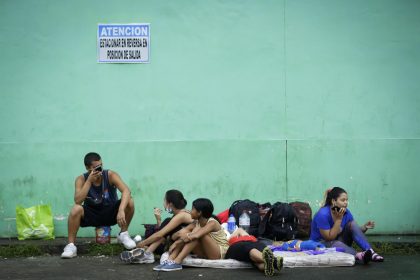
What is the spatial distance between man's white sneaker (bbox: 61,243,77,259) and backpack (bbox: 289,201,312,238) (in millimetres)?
2755

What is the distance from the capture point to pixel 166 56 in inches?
340

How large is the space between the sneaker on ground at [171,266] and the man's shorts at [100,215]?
1.30m

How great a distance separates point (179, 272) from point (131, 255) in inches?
24.7

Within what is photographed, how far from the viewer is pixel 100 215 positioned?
7.82 meters

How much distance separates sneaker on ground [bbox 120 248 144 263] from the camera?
23.1ft

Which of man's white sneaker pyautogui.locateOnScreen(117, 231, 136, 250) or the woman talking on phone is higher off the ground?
the woman talking on phone

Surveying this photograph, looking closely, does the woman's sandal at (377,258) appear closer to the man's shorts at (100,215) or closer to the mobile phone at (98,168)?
the man's shorts at (100,215)

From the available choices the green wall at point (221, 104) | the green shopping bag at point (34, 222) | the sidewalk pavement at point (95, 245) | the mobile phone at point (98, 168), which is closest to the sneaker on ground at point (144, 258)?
the sidewalk pavement at point (95, 245)

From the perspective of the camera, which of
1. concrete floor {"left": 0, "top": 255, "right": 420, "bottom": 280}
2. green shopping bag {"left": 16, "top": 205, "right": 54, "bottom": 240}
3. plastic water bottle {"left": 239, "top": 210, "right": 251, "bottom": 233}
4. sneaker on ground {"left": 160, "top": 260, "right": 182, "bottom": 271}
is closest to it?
concrete floor {"left": 0, "top": 255, "right": 420, "bottom": 280}

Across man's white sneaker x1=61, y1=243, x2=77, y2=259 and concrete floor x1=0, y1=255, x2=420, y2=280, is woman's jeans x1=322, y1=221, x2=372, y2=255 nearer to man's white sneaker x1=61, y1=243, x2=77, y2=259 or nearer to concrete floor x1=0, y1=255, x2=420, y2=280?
concrete floor x1=0, y1=255, x2=420, y2=280

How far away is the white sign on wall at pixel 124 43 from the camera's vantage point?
8594mm

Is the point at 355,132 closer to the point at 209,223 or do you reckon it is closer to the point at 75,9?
the point at 209,223

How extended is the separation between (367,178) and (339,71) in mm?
1456

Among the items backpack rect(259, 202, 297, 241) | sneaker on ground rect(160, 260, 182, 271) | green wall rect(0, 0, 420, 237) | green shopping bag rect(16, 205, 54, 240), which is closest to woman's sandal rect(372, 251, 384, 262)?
backpack rect(259, 202, 297, 241)
